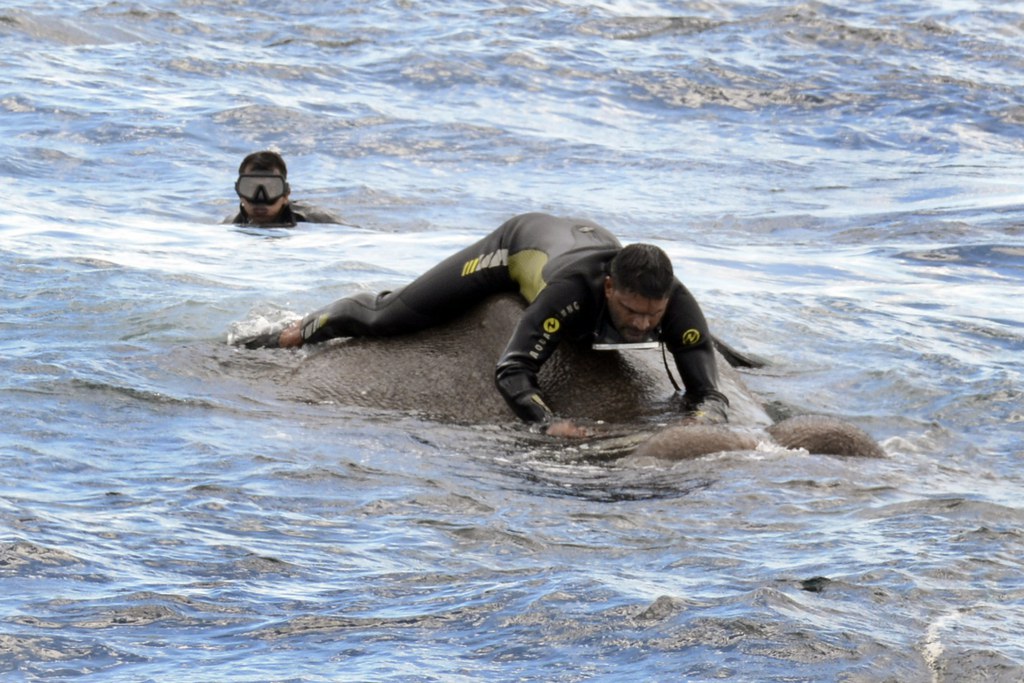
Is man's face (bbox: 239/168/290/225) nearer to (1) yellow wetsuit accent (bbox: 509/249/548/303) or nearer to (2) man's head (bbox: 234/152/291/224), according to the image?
(2) man's head (bbox: 234/152/291/224)

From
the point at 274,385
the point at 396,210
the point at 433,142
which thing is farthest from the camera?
the point at 433,142

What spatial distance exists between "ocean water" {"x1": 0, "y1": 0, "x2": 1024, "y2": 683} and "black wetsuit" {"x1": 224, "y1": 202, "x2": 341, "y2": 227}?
136 millimetres

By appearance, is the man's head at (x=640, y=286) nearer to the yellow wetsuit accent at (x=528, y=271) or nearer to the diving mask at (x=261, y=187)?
the yellow wetsuit accent at (x=528, y=271)

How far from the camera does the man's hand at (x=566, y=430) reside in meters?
8.35

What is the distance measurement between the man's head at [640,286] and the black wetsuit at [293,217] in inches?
277

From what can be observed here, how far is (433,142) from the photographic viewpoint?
2034 cm

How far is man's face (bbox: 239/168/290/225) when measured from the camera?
14.4 meters

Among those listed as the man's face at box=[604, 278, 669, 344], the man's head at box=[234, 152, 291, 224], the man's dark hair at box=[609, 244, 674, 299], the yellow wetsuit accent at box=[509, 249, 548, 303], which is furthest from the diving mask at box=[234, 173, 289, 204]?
the man's dark hair at box=[609, 244, 674, 299]

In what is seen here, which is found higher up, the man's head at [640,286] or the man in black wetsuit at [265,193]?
the man's head at [640,286]

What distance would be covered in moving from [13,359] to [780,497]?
189 inches

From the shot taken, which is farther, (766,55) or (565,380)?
(766,55)

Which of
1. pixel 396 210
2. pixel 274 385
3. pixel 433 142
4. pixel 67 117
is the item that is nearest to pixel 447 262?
pixel 274 385

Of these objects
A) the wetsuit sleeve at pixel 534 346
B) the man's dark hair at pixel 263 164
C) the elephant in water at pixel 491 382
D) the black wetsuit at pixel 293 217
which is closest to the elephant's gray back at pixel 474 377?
the elephant in water at pixel 491 382

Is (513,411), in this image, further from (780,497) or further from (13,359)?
(13,359)
